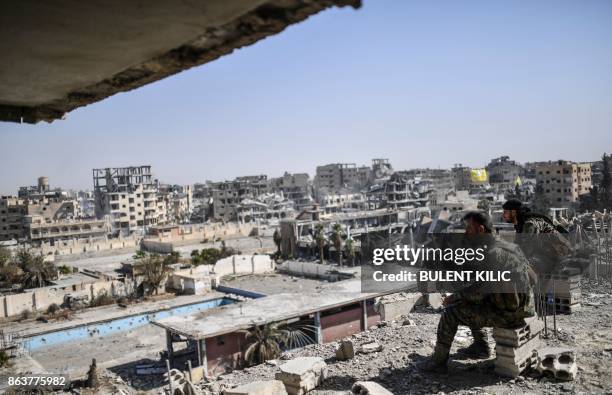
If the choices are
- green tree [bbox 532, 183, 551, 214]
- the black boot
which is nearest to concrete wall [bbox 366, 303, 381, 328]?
the black boot

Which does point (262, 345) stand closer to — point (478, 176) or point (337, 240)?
point (337, 240)

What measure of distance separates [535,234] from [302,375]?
4099 millimetres

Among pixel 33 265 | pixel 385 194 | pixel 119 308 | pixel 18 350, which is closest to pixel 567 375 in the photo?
pixel 18 350

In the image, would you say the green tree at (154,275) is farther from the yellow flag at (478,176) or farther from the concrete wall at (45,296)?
the yellow flag at (478,176)

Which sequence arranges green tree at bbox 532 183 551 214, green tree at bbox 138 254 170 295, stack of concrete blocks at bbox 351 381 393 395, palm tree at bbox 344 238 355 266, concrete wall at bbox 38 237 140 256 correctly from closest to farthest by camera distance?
stack of concrete blocks at bbox 351 381 393 395
green tree at bbox 138 254 170 295
palm tree at bbox 344 238 355 266
concrete wall at bbox 38 237 140 256
green tree at bbox 532 183 551 214

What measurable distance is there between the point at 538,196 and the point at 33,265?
46.5 m

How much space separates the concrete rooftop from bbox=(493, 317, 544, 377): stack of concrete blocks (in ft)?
26.5

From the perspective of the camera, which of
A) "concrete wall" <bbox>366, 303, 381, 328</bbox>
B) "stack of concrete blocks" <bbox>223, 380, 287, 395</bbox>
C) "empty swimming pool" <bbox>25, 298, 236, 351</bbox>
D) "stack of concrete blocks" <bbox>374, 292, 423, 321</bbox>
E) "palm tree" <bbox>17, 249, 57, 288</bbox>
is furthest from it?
"palm tree" <bbox>17, 249, 57, 288</bbox>

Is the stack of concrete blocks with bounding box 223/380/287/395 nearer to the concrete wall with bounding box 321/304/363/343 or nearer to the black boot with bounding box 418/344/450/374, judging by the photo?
the black boot with bounding box 418/344/450/374

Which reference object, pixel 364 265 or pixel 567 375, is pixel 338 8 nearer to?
pixel 567 375

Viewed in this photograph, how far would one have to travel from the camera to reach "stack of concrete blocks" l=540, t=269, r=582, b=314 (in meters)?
9.27

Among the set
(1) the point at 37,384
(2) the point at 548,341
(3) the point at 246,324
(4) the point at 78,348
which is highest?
(2) the point at 548,341

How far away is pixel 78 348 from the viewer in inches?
726

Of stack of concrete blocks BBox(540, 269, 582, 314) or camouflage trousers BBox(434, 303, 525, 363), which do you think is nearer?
camouflage trousers BBox(434, 303, 525, 363)
